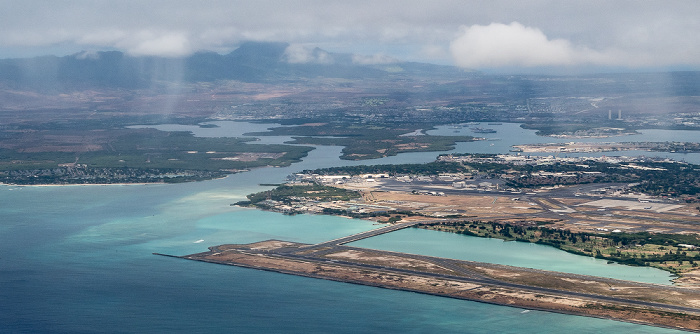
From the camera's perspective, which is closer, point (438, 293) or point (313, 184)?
point (438, 293)

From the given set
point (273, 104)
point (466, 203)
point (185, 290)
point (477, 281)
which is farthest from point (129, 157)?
point (273, 104)

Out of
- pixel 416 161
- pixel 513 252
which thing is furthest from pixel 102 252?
pixel 416 161

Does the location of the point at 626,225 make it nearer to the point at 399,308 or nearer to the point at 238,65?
the point at 399,308

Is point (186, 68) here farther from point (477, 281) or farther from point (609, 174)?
point (477, 281)

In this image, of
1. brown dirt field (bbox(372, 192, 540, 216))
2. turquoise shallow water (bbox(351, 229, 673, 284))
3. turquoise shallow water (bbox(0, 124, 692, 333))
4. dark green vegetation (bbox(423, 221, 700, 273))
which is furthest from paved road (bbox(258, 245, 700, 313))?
brown dirt field (bbox(372, 192, 540, 216))

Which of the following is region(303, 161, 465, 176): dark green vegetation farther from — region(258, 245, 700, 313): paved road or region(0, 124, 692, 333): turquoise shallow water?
region(258, 245, 700, 313): paved road
